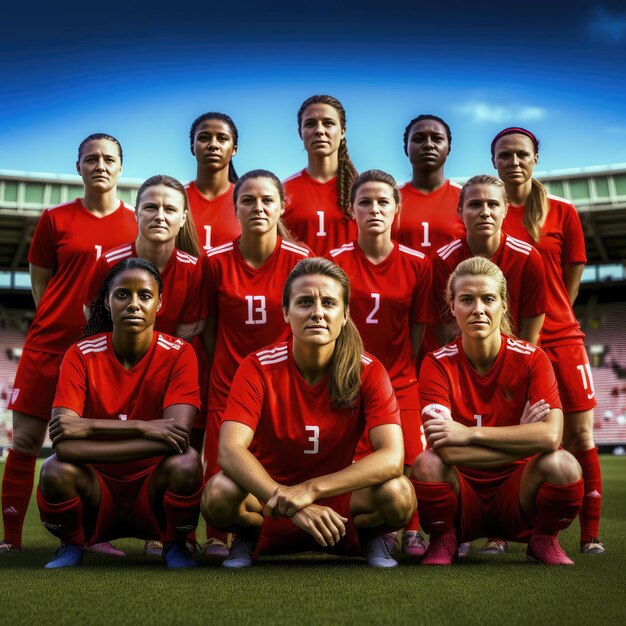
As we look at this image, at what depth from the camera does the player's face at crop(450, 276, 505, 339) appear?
340 cm

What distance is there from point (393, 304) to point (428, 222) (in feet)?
2.60

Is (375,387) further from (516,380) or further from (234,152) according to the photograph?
(234,152)

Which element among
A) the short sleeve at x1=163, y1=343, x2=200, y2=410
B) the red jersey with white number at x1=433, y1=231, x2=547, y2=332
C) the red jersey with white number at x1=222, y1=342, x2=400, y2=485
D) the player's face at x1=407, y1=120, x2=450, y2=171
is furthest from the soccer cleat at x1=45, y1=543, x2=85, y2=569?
the player's face at x1=407, y1=120, x2=450, y2=171

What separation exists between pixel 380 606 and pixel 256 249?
2.03 m

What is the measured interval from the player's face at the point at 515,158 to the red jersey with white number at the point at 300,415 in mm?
1573

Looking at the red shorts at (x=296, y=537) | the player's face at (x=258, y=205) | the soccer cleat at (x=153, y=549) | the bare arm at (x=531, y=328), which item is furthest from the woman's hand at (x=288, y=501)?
the bare arm at (x=531, y=328)

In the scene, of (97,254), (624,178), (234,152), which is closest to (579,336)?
(234,152)

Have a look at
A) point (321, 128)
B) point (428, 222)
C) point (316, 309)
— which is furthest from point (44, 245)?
point (428, 222)

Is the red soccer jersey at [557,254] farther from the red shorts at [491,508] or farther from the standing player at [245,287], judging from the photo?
the standing player at [245,287]

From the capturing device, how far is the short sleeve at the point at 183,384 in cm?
338

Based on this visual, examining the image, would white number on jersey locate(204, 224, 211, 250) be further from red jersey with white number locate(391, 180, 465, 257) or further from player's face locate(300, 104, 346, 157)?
red jersey with white number locate(391, 180, 465, 257)

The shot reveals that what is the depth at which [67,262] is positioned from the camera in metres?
4.38

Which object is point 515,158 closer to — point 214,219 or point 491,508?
point 214,219

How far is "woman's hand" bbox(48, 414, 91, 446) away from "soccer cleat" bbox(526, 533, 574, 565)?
1832 millimetres
